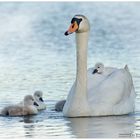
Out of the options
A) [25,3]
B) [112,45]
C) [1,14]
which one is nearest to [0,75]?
[112,45]

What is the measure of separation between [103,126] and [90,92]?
67.5 inches

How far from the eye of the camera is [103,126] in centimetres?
1531

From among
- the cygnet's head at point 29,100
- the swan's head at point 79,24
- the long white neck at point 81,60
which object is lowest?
the cygnet's head at point 29,100

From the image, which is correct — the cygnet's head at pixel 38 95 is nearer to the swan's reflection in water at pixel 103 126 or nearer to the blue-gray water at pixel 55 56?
the blue-gray water at pixel 55 56

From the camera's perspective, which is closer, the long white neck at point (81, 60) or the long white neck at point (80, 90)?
the long white neck at point (80, 90)

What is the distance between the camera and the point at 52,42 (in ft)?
88.4

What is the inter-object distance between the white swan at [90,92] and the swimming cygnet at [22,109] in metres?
0.61

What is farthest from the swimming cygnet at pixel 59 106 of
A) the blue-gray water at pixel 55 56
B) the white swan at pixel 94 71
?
the blue-gray water at pixel 55 56

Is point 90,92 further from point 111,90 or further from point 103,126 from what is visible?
point 103,126

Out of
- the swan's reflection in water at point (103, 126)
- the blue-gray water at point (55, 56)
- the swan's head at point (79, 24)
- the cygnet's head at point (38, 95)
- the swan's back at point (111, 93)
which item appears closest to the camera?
the swan's reflection in water at point (103, 126)

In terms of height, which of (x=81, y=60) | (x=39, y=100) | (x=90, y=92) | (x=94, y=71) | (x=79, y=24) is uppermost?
(x=79, y=24)

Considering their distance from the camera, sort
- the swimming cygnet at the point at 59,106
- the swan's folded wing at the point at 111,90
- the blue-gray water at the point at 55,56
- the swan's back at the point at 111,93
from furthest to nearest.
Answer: the swimming cygnet at the point at 59,106, the swan's folded wing at the point at 111,90, the swan's back at the point at 111,93, the blue-gray water at the point at 55,56

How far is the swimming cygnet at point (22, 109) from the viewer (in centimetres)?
1664

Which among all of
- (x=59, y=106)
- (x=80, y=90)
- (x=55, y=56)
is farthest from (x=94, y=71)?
A: (x=55, y=56)
